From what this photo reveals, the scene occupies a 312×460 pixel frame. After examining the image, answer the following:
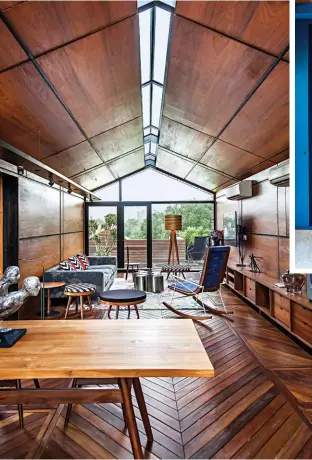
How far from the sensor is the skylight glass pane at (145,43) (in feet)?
9.78

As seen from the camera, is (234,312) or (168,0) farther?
(234,312)

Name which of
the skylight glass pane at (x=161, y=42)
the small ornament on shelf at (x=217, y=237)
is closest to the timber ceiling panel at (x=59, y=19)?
the skylight glass pane at (x=161, y=42)

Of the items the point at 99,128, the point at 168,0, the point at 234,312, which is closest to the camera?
the point at 168,0

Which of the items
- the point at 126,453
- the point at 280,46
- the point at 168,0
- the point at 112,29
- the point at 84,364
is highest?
the point at 168,0

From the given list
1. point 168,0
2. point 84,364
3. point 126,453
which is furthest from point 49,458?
point 168,0

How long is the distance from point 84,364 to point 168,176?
7685 mm

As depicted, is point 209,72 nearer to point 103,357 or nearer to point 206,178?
point 103,357

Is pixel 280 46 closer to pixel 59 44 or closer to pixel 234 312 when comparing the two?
pixel 59 44

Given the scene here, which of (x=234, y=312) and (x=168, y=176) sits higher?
(x=168, y=176)

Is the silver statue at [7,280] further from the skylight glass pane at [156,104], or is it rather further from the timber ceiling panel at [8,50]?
the skylight glass pane at [156,104]

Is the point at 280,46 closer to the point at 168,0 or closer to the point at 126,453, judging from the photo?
the point at 168,0

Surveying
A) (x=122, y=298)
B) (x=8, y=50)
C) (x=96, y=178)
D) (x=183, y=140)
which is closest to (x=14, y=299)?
(x=122, y=298)

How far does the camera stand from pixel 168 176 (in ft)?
28.1

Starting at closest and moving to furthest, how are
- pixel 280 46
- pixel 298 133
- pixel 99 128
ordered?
pixel 298 133 → pixel 280 46 → pixel 99 128
